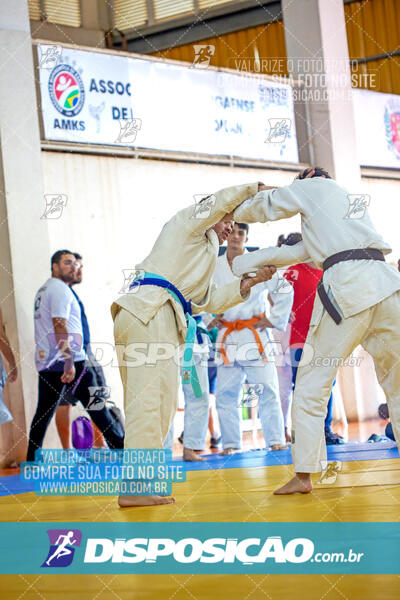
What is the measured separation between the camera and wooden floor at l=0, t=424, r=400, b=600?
212 centimetres

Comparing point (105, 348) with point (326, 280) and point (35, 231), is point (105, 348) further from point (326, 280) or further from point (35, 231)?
point (326, 280)

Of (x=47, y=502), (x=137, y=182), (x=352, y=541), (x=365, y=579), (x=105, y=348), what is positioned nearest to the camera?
(x=365, y=579)

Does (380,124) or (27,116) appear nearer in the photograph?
(27,116)

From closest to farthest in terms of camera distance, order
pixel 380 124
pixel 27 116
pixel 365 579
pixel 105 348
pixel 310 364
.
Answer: pixel 365 579
pixel 310 364
pixel 27 116
pixel 105 348
pixel 380 124

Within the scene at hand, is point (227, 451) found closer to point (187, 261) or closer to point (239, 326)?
point (239, 326)

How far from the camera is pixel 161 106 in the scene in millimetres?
8148

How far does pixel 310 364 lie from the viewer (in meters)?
3.77

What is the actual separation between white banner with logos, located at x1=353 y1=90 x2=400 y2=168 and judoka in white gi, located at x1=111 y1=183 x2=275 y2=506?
6410mm

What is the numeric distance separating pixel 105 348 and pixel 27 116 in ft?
6.87

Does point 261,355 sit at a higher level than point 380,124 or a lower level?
lower

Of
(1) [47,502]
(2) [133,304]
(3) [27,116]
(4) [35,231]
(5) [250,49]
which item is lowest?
(1) [47,502]

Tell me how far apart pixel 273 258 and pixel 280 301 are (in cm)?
236

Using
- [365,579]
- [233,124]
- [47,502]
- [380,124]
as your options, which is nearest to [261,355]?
[47,502]

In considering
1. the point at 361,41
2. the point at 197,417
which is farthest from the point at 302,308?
the point at 361,41
